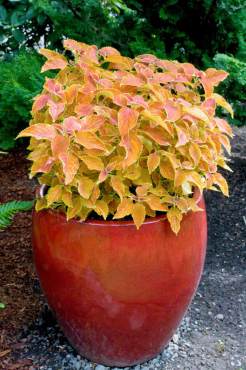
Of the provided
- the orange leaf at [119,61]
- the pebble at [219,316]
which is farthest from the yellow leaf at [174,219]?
the pebble at [219,316]

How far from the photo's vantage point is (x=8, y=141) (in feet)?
12.8

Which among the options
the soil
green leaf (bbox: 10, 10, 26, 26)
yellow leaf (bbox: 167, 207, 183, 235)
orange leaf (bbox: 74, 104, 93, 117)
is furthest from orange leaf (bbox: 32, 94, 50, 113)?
green leaf (bbox: 10, 10, 26, 26)

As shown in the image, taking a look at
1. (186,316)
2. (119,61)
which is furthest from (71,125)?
(186,316)

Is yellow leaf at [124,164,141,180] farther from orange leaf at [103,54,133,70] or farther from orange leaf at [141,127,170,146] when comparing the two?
orange leaf at [103,54,133,70]

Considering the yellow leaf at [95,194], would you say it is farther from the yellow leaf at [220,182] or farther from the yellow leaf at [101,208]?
the yellow leaf at [220,182]

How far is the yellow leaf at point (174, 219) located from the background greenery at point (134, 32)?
1616mm

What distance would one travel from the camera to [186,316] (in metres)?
2.81

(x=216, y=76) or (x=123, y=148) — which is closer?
(x=123, y=148)

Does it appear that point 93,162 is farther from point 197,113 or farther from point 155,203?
point 197,113

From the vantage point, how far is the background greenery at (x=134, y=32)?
3584 millimetres

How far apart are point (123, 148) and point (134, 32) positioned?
6.12ft

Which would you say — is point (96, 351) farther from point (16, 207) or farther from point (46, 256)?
point (16, 207)

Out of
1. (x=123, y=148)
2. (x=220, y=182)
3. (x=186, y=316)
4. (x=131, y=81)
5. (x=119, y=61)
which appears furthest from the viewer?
(x=186, y=316)

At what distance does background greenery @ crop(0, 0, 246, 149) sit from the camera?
3.58 m
